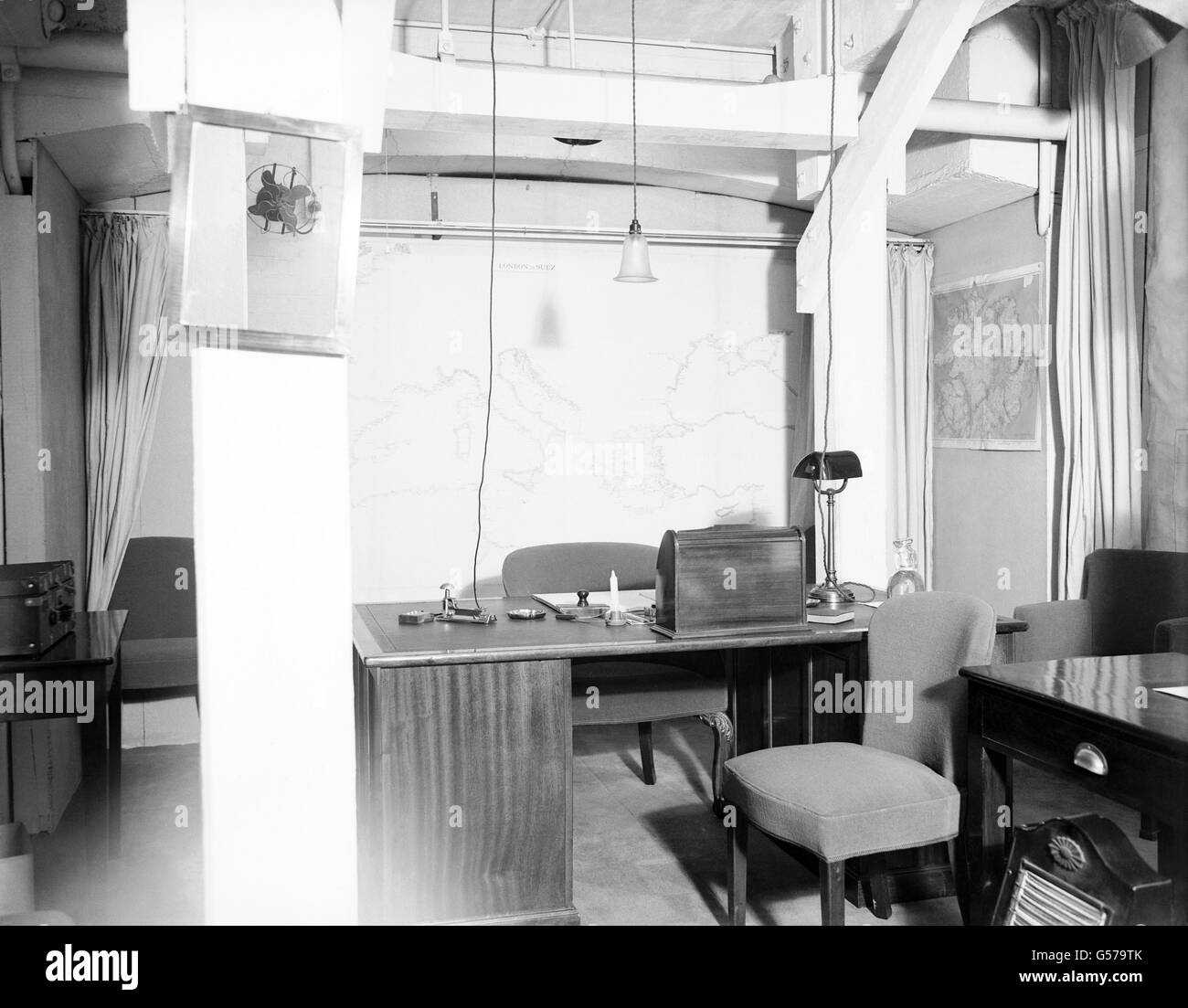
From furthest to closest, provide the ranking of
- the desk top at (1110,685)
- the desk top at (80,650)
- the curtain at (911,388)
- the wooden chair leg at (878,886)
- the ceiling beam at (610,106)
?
the curtain at (911,388) → the ceiling beam at (610,106) → the wooden chair leg at (878,886) → the desk top at (80,650) → the desk top at (1110,685)

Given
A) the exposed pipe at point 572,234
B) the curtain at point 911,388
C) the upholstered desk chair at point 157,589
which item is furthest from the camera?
the curtain at point 911,388

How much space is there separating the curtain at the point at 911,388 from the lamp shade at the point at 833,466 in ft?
8.46

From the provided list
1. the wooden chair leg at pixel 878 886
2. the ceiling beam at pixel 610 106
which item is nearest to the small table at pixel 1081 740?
the wooden chair leg at pixel 878 886

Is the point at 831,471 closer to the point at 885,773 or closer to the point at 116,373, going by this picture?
the point at 885,773

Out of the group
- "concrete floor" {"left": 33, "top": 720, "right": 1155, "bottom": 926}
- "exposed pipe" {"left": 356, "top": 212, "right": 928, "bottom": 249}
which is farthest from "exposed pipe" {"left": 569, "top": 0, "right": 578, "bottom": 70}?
"concrete floor" {"left": 33, "top": 720, "right": 1155, "bottom": 926}

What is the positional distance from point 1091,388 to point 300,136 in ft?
13.4

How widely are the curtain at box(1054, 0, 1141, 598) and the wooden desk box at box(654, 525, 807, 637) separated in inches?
87.7

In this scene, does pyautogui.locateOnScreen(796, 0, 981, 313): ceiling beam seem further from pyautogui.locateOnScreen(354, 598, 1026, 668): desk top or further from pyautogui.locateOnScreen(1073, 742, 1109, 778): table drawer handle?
pyautogui.locateOnScreen(1073, 742, 1109, 778): table drawer handle

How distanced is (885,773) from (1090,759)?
749 millimetres

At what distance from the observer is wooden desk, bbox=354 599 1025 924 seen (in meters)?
3.27

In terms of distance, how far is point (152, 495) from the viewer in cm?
568

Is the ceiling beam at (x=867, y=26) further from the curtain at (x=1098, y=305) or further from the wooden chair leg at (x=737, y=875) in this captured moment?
the wooden chair leg at (x=737, y=875)

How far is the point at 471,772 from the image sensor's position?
3344 mm

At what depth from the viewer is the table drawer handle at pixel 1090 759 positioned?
2434 millimetres
